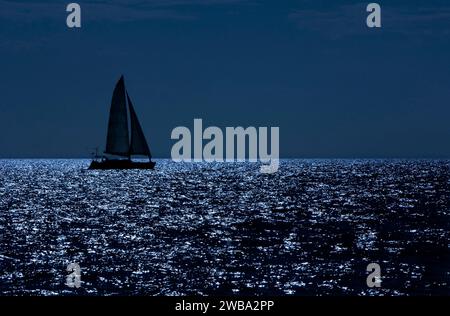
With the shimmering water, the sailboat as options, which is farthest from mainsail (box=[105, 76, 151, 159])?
the shimmering water

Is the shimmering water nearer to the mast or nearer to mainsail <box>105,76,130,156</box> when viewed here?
mainsail <box>105,76,130,156</box>

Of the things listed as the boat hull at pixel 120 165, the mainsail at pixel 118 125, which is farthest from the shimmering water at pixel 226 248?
the boat hull at pixel 120 165

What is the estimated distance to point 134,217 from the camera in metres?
73.2

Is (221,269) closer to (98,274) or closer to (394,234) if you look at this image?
(98,274)

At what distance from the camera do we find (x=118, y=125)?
485 feet

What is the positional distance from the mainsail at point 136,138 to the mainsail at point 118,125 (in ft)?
3.92

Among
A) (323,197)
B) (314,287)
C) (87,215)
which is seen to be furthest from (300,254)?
(323,197)

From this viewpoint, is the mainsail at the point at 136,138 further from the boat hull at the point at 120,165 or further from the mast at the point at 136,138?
the boat hull at the point at 120,165

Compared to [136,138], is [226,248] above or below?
below

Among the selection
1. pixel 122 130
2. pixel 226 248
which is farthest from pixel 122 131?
pixel 226 248

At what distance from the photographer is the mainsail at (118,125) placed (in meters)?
147

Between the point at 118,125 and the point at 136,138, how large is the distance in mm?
4912

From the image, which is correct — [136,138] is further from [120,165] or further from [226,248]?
[226,248]
